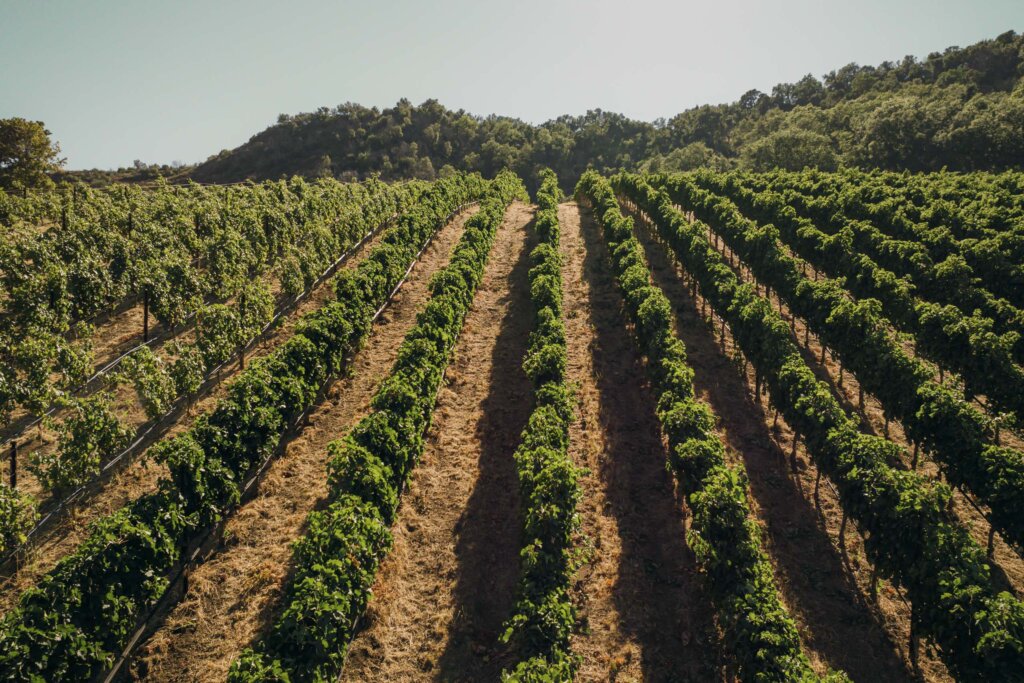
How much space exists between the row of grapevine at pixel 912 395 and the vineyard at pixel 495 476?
14 centimetres

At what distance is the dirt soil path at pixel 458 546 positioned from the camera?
1641cm

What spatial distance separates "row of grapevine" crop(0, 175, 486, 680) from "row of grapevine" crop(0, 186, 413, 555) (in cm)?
211

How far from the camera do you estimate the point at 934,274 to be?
115 ft

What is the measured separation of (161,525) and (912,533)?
23.1 metres

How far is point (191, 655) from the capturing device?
15.5m

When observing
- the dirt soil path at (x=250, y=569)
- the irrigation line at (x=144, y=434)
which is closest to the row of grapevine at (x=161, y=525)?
the dirt soil path at (x=250, y=569)

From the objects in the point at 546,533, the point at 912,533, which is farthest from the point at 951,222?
the point at 546,533

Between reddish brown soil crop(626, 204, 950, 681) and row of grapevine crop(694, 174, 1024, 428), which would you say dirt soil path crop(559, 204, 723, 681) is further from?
row of grapevine crop(694, 174, 1024, 428)

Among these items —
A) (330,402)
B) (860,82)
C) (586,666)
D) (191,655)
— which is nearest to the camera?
(191,655)

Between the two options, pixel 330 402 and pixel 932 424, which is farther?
pixel 330 402

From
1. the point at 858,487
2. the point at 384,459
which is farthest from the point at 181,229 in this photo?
the point at 858,487

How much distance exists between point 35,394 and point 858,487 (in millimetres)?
30738

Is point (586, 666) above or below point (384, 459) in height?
below

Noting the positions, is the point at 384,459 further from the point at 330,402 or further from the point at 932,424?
the point at 932,424
